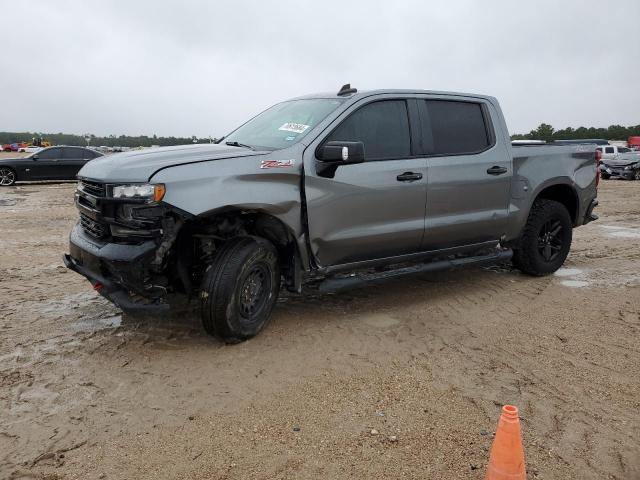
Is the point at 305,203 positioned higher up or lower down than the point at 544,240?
higher up

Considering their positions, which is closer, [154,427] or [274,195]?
[154,427]

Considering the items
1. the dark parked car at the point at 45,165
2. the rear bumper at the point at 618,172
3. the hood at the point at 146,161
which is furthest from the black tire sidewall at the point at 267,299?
the rear bumper at the point at 618,172

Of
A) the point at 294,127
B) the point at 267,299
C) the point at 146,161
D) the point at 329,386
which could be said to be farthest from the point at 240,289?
the point at 294,127

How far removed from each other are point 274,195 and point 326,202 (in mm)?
448

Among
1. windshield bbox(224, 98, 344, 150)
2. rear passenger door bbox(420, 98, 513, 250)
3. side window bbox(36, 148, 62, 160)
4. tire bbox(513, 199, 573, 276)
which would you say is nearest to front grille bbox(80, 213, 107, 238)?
windshield bbox(224, 98, 344, 150)

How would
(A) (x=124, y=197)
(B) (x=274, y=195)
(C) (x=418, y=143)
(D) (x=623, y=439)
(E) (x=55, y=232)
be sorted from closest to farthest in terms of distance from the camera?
(D) (x=623, y=439) < (A) (x=124, y=197) < (B) (x=274, y=195) < (C) (x=418, y=143) < (E) (x=55, y=232)

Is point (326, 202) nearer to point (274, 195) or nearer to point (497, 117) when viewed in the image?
point (274, 195)

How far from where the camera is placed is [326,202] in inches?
167

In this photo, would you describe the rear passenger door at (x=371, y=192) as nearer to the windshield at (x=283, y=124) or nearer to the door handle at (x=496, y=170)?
the windshield at (x=283, y=124)

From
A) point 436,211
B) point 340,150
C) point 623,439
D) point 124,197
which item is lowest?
point 623,439

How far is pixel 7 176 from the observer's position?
56.1 feet

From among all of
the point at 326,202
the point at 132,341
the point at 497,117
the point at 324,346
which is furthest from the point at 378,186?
the point at 132,341

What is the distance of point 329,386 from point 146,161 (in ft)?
6.50

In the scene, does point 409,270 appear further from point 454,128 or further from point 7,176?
point 7,176
